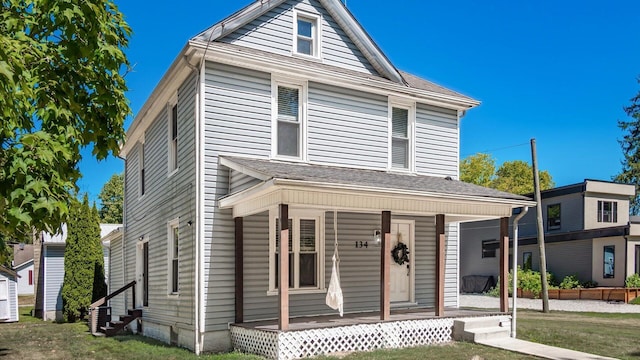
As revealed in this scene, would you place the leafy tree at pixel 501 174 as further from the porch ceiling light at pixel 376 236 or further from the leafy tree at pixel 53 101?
the leafy tree at pixel 53 101

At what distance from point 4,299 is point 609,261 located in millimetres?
26896

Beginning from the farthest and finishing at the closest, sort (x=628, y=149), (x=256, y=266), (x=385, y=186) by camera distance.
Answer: (x=628, y=149), (x=256, y=266), (x=385, y=186)

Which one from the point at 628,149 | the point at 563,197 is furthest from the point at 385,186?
the point at 628,149

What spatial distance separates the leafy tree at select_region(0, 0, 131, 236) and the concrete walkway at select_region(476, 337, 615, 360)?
26.9 feet

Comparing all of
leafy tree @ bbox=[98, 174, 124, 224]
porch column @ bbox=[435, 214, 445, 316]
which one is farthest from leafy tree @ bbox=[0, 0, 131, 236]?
Result: leafy tree @ bbox=[98, 174, 124, 224]

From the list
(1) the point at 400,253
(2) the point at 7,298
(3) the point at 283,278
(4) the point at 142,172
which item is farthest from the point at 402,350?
(2) the point at 7,298

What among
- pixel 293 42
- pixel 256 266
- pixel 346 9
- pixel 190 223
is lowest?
pixel 256 266

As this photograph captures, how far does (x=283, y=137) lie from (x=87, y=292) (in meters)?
12.9

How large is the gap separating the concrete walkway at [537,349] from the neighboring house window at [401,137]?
15.2ft

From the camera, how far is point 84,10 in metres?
5.11

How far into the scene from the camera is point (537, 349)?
10445 millimetres

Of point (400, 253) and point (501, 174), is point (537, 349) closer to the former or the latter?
point (400, 253)

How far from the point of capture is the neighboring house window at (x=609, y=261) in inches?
1018

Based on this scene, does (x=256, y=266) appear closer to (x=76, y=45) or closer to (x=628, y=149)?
(x=76, y=45)
